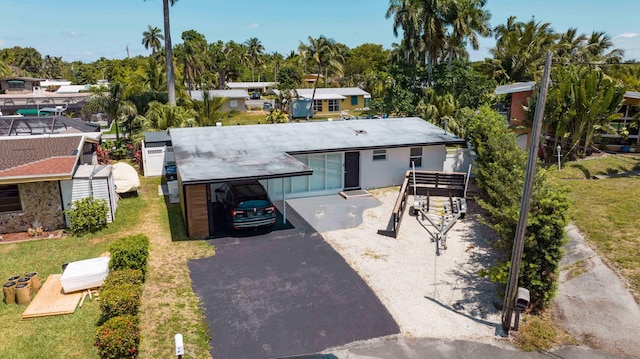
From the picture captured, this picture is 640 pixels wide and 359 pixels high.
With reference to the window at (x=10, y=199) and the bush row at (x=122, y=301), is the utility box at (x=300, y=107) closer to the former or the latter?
the window at (x=10, y=199)

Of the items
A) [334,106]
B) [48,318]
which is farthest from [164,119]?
[334,106]

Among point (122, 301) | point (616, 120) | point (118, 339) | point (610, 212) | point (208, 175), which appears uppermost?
point (616, 120)

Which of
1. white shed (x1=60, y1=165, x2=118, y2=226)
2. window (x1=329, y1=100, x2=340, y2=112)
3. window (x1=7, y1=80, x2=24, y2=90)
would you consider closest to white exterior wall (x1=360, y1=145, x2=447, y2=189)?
white shed (x1=60, y1=165, x2=118, y2=226)

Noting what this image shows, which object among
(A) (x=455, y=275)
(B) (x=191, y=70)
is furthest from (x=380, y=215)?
(B) (x=191, y=70)

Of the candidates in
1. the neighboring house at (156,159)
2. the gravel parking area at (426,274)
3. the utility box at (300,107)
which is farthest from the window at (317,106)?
the gravel parking area at (426,274)

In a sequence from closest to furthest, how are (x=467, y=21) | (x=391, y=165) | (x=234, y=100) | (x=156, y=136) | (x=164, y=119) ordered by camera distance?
(x=391, y=165)
(x=156, y=136)
(x=164, y=119)
(x=467, y=21)
(x=234, y=100)

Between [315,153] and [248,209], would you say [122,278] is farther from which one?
[315,153]

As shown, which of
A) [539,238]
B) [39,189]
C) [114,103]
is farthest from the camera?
[114,103]
